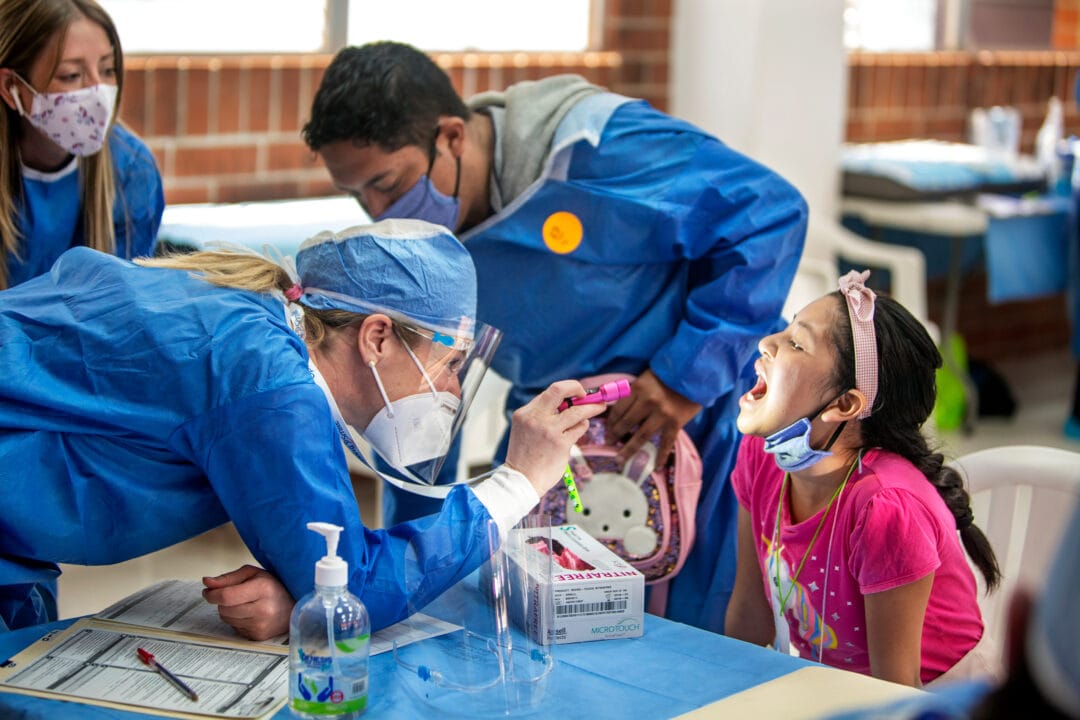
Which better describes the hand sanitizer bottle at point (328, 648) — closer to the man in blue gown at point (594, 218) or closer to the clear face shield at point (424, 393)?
the clear face shield at point (424, 393)

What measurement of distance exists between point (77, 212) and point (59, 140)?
0.14 m

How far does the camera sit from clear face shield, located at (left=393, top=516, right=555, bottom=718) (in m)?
1.46

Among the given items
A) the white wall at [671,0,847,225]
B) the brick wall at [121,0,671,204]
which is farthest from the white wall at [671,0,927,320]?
the brick wall at [121,0,671,204]

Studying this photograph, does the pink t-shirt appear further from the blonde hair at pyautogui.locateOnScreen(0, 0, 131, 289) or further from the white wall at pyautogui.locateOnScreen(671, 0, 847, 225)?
the white wall at pyautogui.locateOnScreen(671, 0, 847, 225)

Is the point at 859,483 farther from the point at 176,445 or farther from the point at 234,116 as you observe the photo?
the point at 234,116

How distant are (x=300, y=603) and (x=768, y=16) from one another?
325 cm

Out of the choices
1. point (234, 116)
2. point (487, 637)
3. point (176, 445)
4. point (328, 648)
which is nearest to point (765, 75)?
point (234, 116)

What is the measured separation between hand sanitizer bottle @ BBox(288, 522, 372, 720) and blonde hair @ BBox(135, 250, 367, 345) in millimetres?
368

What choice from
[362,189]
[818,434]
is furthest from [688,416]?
[362,189]

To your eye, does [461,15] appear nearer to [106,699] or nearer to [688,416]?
[688,416]

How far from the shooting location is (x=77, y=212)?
228 centimetres

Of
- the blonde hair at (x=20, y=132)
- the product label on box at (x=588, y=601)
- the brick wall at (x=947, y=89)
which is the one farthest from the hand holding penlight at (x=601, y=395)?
the brick wall at (x=947, y=89)

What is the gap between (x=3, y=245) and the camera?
86.0 inches

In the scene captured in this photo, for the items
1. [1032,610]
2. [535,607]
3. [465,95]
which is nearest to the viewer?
[1032,610]
